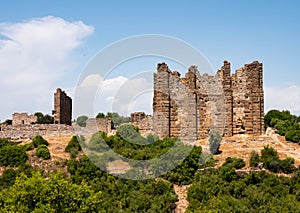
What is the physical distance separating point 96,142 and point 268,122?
13.8 m

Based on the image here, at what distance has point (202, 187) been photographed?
2209 centimetres

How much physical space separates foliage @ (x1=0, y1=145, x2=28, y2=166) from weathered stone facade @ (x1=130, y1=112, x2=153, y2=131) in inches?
298

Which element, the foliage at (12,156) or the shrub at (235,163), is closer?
the shrub at (235,163)

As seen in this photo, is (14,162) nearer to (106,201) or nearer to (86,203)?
(106,201)

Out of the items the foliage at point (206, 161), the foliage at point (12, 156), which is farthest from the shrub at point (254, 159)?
the foliage at point (12, 156)

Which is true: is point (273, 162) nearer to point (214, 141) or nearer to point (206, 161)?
point (206, 161)

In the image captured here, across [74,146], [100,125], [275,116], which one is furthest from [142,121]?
[275,116]

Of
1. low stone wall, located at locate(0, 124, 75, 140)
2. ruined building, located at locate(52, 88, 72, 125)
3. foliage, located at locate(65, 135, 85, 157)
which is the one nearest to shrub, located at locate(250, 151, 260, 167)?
foliage, located at locate(65, 135, 85, 157)

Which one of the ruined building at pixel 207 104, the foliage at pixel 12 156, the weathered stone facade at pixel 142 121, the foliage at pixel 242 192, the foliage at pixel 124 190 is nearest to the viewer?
the foliage at pixel 242 192

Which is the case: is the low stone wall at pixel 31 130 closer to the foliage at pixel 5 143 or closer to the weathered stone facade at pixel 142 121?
the foliage at pixel 5 143

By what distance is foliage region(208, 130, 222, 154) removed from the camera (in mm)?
27078

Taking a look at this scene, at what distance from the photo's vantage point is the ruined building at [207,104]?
1154 inches

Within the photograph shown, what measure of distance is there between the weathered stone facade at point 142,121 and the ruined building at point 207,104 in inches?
56.7

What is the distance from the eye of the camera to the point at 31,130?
112ft
